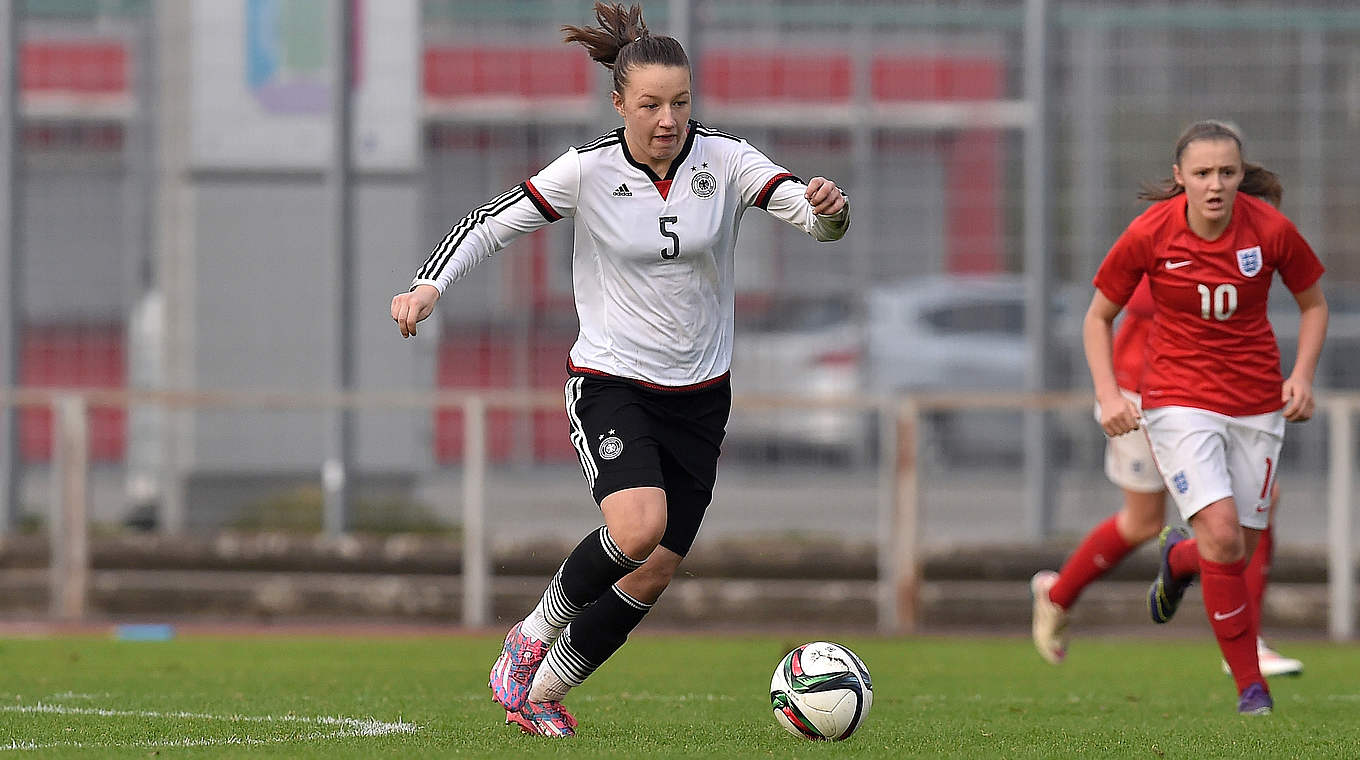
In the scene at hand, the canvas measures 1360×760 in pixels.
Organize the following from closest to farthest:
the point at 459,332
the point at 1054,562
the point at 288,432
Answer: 1. the point at 1054,562
2. the point at 288,432
3. the point at 459,332

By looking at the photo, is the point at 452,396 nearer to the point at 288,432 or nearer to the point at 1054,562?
the point at 288,432

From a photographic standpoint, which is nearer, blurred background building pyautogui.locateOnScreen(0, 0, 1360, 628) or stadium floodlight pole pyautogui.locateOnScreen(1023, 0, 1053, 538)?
stadium floodlight pole pyautogui.locateOnScreen(1023, 0, 1053, 538)

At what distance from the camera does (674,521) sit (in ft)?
19.0

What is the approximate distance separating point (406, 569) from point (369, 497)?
59cm

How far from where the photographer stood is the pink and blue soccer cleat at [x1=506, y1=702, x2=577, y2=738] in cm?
574

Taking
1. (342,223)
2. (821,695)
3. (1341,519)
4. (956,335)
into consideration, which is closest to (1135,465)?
(821,695)

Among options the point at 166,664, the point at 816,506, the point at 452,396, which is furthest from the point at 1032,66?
the point at 166,664

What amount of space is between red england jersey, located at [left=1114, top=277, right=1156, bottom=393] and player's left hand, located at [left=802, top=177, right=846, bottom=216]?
9.34 feet

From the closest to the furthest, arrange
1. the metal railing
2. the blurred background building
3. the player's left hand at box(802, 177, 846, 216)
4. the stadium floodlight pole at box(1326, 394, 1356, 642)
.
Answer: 1. the player's left hand at box(802, 177, 846, 216)
2. the stadium floodlight pole at box(1326, 394, 1356, 642)
3. the metal railing
4. the blurred background building

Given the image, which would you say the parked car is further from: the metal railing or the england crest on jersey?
the england crest on jersey

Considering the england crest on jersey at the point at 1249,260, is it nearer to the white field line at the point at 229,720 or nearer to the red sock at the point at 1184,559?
the red sock at the point at 1184,559

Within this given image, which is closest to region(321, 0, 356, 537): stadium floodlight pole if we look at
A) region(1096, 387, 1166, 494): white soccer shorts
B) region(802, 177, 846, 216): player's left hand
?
region(1096, 387, 1166, 494): white soccer shorts

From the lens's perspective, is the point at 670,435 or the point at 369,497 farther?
the point at 369,497

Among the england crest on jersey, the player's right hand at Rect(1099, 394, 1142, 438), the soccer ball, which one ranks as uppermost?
the england crest on jersey
